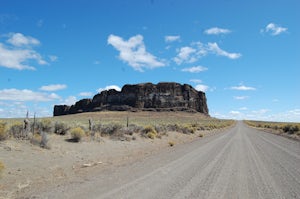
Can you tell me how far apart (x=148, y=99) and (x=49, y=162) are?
149 metres

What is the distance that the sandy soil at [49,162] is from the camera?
9.17 m

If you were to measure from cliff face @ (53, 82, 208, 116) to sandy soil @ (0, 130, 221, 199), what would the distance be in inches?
5365

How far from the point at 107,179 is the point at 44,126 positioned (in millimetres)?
11180

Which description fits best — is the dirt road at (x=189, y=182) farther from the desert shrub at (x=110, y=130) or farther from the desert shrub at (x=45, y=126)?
the desert shrub at (x=110, y=130)

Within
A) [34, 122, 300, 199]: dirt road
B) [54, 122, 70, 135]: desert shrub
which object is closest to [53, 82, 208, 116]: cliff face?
[54, 122, 70, 135]: desert shrub

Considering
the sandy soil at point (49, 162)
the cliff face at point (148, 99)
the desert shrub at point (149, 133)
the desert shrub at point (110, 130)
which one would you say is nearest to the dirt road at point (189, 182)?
the sandy soil at point (49, 162)

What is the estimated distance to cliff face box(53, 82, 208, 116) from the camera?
526 ft

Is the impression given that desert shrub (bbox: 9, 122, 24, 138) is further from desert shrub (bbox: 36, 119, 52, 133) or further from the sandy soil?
desert shrub (bbox: 36, 119, 52, 133)

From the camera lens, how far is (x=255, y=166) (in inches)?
510

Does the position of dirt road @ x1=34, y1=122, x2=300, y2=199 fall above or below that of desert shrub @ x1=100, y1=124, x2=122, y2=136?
below

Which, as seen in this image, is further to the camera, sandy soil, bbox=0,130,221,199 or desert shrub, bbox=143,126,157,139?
desert shrub, bbox=143,126,157,139

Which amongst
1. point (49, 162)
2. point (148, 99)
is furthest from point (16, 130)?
point (148, 99)

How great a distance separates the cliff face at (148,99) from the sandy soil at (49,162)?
136281 mm

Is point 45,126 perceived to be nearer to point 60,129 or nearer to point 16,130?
point 60,129
